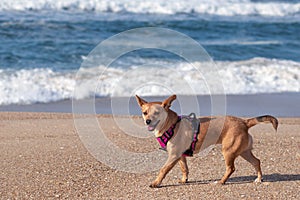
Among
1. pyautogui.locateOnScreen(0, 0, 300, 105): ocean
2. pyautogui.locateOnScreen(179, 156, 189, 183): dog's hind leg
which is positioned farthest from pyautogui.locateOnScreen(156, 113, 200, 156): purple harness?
pyautogui.locateOnScreen(0, 0, 300, 105): ocean

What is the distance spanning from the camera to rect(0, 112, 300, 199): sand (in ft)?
19.0

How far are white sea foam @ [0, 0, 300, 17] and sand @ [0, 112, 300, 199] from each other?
1345cm

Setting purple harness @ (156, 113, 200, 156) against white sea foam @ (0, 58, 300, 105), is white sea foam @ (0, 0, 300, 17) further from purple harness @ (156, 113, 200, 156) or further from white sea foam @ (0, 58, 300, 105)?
purple harness @ (156, 113, 200, 156)

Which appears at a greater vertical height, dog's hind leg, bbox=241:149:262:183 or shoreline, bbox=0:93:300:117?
dog's hind leg, bbox=241:149:262:183

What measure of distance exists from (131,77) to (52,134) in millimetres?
4154

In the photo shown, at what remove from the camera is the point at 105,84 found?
11.9 meters

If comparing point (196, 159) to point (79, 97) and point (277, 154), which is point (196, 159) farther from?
point (79, 97)

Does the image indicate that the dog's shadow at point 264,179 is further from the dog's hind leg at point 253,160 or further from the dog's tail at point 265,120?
the dog's tail at point 265,120

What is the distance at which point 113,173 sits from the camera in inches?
253

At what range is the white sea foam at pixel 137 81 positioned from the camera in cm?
1116

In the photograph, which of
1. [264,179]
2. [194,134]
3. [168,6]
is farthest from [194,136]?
[168,6]

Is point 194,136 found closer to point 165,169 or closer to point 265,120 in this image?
point 165,169

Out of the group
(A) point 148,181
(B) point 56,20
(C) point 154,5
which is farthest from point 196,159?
(C) point 154,5

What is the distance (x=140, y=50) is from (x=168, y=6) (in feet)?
29.0
